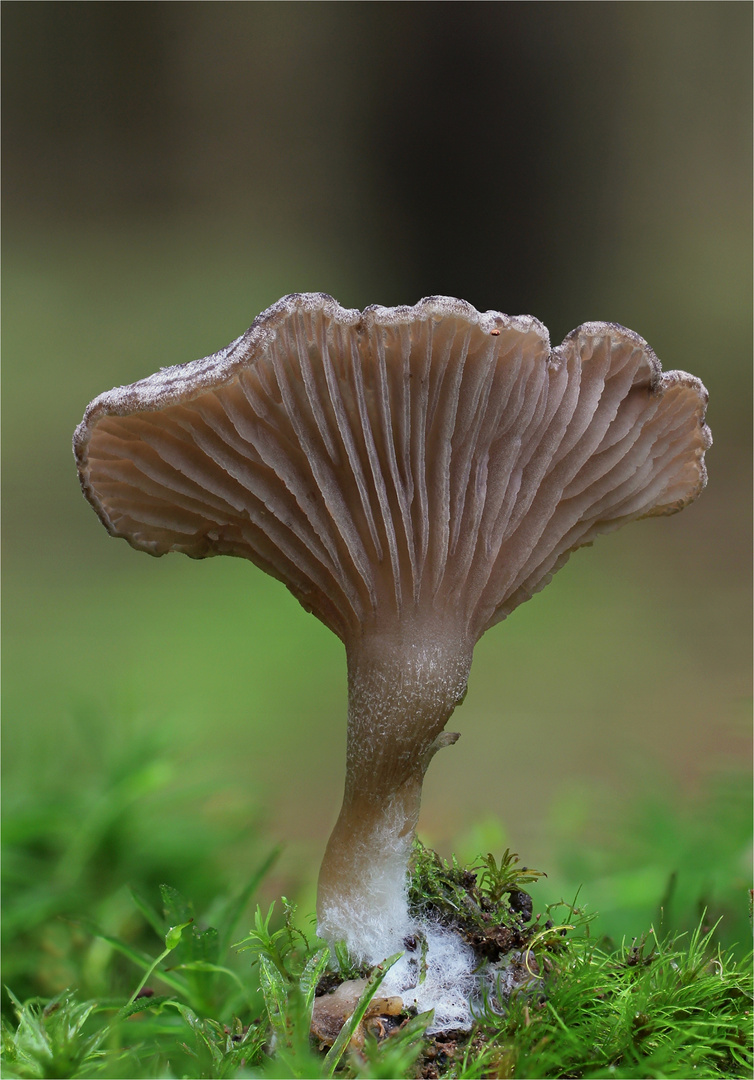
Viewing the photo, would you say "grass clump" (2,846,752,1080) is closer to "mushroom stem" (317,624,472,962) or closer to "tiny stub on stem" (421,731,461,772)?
"mushroom stem" (317,624,472,962)

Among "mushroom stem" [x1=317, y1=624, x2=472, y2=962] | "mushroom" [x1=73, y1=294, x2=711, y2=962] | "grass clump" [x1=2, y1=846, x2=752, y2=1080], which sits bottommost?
"grass clump" [x1=2, y1=846, x2=752, y2=1080]

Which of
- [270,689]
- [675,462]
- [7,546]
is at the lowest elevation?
[270,689]

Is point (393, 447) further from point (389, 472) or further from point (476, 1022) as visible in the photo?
point (476, 1022)

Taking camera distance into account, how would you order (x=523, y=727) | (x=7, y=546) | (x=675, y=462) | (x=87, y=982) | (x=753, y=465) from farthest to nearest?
1. (x=753, y=465)
2. (x=7, y=546)
3. (x=523, y=727)
4. (x=87, y=982)
5. (x=675, y=462)

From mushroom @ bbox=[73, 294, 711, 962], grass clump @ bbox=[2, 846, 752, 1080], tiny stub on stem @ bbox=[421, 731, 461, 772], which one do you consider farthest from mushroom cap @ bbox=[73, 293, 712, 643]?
grass clump @ bbox=[2, 846, 752, 1080]

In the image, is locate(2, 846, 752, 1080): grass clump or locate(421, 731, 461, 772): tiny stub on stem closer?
locate(2, 846, 752, 1080): grass clump

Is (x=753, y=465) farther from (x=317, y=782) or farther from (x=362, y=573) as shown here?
(x=362, y=573)

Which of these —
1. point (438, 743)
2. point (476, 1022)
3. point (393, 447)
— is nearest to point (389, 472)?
point (393, 447)

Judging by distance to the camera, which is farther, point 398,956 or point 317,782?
point 317,782

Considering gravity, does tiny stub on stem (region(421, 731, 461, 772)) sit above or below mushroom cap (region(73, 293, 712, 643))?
below

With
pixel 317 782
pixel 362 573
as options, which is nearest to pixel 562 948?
pixel 362 573
